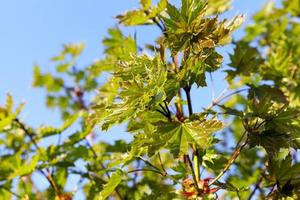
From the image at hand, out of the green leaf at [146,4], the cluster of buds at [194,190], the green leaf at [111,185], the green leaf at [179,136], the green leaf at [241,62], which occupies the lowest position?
the cluster of buds at [194,190]

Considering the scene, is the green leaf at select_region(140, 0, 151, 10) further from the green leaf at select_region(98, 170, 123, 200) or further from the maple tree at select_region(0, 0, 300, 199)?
the green leaf at select_region(98, 170, 123, 200)

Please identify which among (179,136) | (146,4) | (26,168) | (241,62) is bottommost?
(26,168)

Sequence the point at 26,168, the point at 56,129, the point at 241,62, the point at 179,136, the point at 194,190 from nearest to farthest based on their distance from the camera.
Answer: the point at 179,136 → the point at 194,190 → the point at 241,62 → the point at 26,168 → the point at 56,129

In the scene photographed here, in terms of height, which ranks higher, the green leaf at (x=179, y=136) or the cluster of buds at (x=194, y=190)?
the green leaf at (x=179, y=136)

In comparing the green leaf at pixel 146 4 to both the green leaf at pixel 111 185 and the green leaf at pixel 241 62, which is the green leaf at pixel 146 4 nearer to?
the green leaf at pixel 241 62

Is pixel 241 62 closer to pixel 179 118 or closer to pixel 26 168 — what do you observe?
pixel 179 118

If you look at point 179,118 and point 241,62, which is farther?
point 241,62

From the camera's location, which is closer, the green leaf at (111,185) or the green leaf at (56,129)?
the green leaf at (111,185)

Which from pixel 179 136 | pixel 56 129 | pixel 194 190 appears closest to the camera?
pixel 179 136

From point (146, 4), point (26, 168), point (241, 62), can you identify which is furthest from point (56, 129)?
point (241, 62)

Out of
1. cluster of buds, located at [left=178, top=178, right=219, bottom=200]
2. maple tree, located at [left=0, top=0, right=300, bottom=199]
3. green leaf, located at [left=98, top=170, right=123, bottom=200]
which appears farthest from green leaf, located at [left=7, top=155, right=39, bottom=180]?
cluster of buds, located at [left=178, top=178, right=219, bottom=200]

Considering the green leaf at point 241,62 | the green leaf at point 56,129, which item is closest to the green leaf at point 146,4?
the green leaf at point 241,62

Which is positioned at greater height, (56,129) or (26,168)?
(56,129)

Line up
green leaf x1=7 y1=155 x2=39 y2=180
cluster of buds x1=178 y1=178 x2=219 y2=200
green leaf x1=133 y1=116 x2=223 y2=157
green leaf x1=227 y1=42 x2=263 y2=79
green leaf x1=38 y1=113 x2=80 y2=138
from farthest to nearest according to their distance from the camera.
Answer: green leaf x1=38 y1=113 x2=80 y2=138 → green leaf x1=7 y1=155 x2=39 y2=180 → green leaf x1=227 y1=42 x2=263 y2=79 → cluster of buds x1=178 y1=178 x2=219 y2=200 → green leaf x1=133 y1=116 x2=223 y2=157
